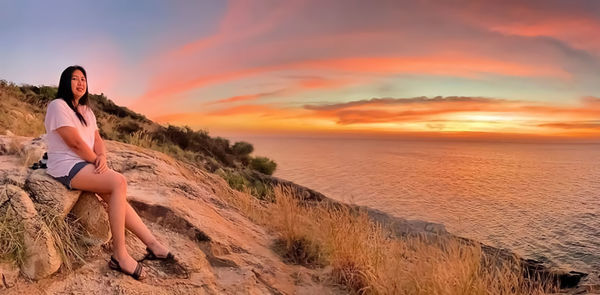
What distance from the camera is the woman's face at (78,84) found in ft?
15.7

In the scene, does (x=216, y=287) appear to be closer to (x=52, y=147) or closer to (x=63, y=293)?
(x=63, y=293)

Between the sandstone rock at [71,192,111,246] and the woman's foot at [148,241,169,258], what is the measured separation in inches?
17.8

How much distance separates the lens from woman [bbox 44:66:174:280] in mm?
4555

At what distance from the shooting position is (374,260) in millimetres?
6316

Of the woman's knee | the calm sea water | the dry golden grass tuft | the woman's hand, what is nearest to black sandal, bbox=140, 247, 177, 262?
the dry golden grass tuft

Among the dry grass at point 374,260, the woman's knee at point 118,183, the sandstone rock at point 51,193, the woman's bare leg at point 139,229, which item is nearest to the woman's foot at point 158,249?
the woman's bare leg at point 139,229

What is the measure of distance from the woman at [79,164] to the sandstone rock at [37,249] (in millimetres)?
445

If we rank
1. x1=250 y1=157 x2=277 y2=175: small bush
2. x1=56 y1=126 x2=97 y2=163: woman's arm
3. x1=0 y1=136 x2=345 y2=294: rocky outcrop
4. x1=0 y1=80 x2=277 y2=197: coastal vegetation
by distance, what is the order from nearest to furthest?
x1=0 y1=136 x2=345 y2=294: rocky outcrop, x1=56 y1=126 x2=97 y2=163: woman's arm, x1=0 y1=80 x2=277 y2=197: coastal vegetation, x1=250 y1=157 x2=277 y2=175: small bush

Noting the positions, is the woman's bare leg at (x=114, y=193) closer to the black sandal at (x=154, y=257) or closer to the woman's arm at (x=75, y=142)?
the woman's arm at (x=75, y=142)

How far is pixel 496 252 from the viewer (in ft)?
43.1

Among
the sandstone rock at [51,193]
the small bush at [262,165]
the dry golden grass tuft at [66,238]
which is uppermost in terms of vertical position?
the sandstone rock at [51,193]

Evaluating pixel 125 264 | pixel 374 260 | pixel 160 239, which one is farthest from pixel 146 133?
pixel 125 264

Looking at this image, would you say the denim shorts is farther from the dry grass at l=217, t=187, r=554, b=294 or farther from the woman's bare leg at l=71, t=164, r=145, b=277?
the dry grass at l=217, t=187, r=554, b=294

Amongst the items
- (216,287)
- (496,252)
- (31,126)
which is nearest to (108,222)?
(216,287)
